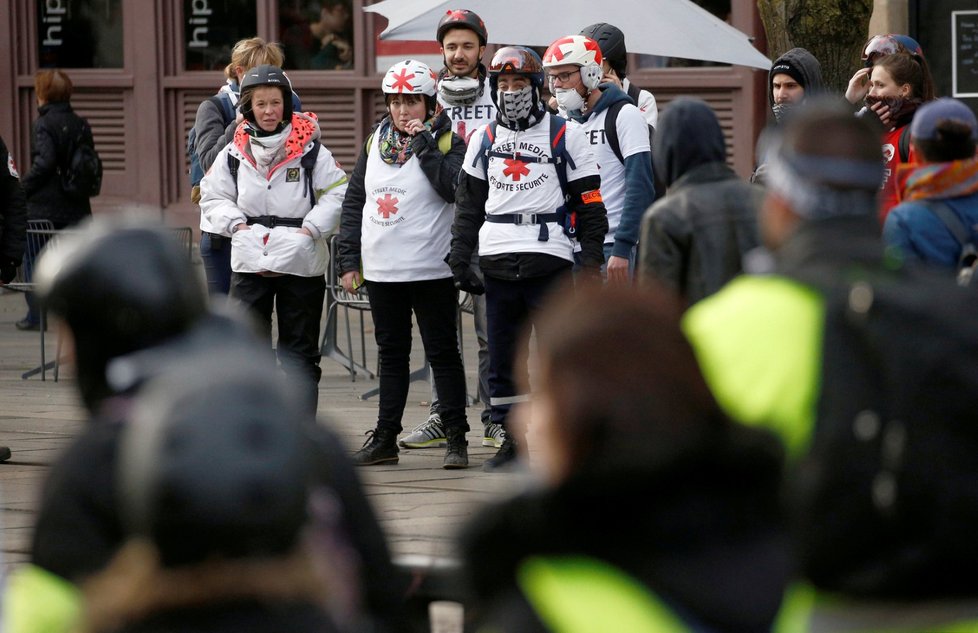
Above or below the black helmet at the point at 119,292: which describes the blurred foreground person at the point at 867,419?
below

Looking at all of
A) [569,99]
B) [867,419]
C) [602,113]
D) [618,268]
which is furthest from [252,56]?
[867,419]

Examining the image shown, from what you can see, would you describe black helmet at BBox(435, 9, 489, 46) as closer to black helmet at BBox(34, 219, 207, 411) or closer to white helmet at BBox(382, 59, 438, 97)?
white helmet at BBox(382, 59, 438, 97)

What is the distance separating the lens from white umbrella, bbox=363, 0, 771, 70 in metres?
9.97

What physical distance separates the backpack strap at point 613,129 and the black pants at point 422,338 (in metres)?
1.06

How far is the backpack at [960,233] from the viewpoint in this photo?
5270 mm

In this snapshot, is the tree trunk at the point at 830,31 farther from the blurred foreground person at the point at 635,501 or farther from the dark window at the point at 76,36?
the dark window at the point at 76,36

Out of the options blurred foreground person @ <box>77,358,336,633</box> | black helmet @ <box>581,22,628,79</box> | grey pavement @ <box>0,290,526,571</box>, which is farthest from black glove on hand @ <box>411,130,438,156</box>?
blurred foreground person @ <box>77,358,336,633</box>

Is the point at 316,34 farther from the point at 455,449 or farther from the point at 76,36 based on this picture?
the point at 455,449

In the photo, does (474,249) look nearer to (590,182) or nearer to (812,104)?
(590,182)

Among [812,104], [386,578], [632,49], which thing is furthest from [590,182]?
[386,578]

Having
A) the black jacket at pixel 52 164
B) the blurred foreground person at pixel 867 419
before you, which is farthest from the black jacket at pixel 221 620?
the black jacket at pixel 52 164

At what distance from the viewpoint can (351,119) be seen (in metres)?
15.6

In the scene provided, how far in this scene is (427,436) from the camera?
891cm

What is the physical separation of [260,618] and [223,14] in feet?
47.4
